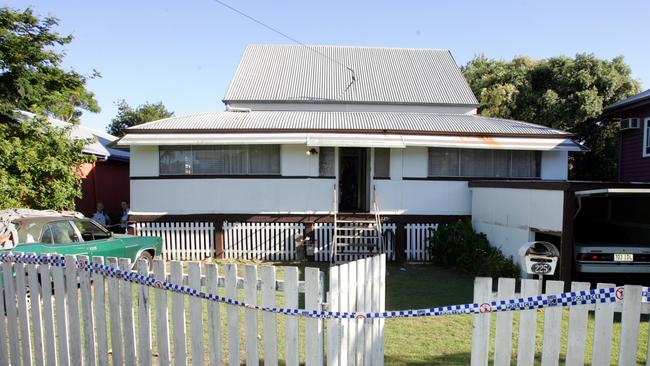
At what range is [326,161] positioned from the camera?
12.9 metres

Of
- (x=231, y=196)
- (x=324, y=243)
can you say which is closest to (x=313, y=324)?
(x=324, y=243)

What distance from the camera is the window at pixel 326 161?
12812 mm

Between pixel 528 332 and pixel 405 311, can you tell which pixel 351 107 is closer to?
pixel 405 311

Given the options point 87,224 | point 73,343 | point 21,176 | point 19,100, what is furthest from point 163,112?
point 73,343

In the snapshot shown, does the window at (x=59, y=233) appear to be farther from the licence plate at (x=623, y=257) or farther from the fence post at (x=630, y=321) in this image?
the licence plate at (x=623, y=257)

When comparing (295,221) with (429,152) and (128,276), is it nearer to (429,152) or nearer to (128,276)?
(429,152)

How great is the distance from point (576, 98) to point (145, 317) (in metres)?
24.4

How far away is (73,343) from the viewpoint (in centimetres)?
392

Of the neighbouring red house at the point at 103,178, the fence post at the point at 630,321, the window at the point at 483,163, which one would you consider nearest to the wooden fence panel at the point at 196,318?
the fence post at the point at 630,321

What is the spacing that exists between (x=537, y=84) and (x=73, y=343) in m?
27.0

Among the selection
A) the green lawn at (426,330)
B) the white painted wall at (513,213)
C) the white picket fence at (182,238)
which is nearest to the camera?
the green lawn at (426,330)

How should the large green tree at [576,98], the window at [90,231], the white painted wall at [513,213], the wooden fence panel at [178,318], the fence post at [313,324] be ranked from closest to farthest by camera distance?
the fence post at [313,324], the wooden fence panel at [178,318], the window at [90,231], the white painted wall at [513,213], the large green tree at [576,98]

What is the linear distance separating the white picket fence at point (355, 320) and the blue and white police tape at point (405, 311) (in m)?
0.15

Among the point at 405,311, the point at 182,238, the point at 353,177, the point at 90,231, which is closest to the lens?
the point at 405,311
